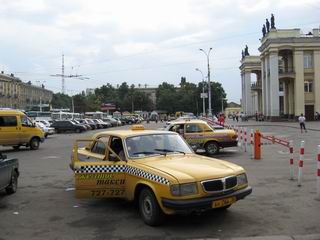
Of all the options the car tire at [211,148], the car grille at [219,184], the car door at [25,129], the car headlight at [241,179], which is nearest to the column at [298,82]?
the car door at [25,129]

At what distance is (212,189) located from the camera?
7.11 metres

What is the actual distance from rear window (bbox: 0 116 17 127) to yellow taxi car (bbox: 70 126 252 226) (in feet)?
52.5

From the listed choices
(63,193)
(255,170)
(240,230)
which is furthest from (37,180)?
(240,230)

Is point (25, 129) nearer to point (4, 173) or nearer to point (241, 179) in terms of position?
point (4, 173)

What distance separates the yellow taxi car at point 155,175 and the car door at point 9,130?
1600 centimetres

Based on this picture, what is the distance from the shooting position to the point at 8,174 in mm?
10000

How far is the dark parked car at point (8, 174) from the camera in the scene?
9.49m

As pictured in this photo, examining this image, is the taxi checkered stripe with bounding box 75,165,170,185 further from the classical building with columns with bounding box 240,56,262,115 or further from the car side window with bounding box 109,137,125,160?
the classical building with columns with bounding box 240,56,262,115

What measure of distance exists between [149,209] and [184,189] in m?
0.84

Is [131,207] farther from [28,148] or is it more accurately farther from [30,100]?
[30,100]

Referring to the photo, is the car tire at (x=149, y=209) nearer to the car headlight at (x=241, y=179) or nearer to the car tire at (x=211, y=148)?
the car headlight at (x=241, y=179)

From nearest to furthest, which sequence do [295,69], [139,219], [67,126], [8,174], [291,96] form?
[139,219], [8,174], [67,126], [295,69], [291,96]

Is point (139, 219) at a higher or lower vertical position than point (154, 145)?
lower

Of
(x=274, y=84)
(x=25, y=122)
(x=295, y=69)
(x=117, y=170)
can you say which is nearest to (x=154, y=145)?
(x=117, y=170)
